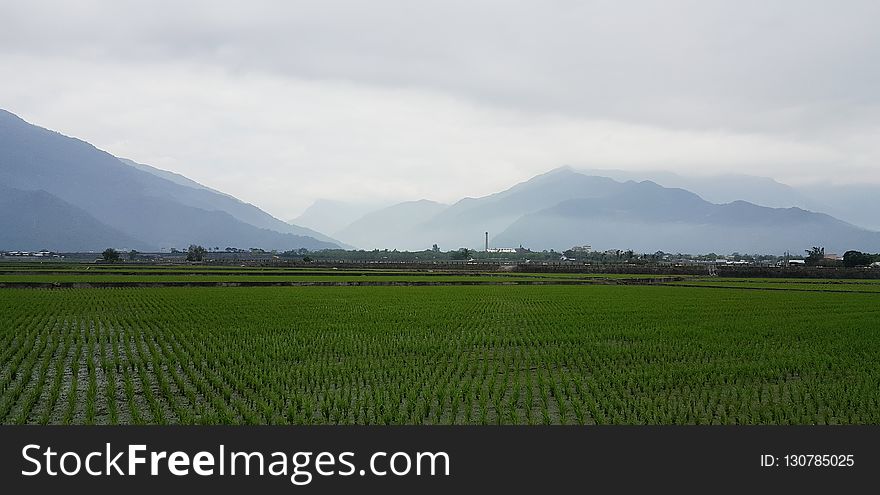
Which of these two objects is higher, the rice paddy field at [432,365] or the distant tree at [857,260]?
the distant tree at [857,260]

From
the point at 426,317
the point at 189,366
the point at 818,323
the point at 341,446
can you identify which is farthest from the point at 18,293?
the point at 818,323

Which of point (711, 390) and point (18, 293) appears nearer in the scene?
point (711, 390)

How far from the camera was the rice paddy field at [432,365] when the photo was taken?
976 cm

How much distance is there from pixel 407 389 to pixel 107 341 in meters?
9.45

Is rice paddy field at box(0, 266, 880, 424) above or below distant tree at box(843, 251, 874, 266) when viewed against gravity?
→ below

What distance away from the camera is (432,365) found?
1357 centimetres

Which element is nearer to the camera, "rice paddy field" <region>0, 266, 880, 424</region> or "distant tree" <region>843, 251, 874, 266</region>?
"rice paddy field" <region>0, 266, 880, 424</region>

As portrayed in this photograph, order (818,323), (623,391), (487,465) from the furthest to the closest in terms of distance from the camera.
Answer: (818,323) < (623,391) < (487,465)

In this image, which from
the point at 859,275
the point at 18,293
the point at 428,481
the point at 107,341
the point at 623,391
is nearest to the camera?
the point at 428,481

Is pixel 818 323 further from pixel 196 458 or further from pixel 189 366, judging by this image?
pixel 196 458

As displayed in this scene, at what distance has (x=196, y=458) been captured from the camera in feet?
23.7

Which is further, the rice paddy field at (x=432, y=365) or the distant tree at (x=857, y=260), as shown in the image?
the distant tree at (x=857, y=260)

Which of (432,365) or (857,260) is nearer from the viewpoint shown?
(432,365)

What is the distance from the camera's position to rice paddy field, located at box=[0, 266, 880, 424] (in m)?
9.76
